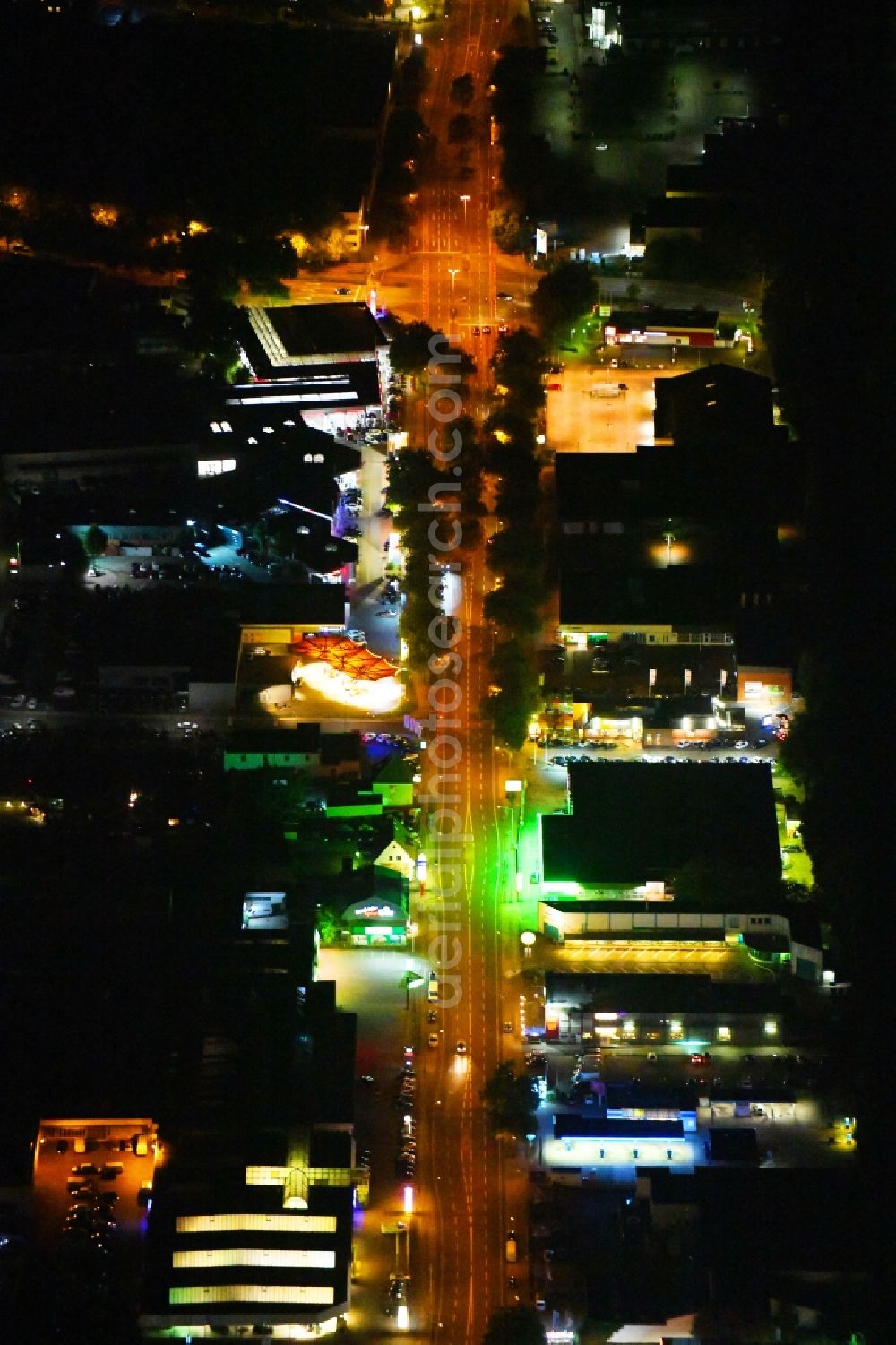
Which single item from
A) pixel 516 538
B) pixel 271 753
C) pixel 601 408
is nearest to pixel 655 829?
pixel 271 753

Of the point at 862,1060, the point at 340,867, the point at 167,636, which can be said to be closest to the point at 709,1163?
the point at 862,1060

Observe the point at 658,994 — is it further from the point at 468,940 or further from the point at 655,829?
the point at 655,829

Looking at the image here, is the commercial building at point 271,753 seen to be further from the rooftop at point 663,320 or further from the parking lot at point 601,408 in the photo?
the rooftop at point 663,320

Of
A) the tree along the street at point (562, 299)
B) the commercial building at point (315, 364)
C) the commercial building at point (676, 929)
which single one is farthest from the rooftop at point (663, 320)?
the commercial building at point (676, 929)

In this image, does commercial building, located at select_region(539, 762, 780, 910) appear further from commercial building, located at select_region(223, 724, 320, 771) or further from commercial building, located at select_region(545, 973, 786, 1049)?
commercial building, located at select_region(223, 724, 320, 771)

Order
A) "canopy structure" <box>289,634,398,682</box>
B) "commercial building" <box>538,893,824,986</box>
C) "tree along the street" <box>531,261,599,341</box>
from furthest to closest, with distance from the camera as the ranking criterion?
"tree along the street" <box>531,261,599,341</box>
"canopy structure" <box>289,634,398,682</box>
"commercial building" <box>538,893,824,986</box>

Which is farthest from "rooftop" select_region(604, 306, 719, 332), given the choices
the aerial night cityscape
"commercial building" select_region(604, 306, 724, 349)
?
the aerial night cityscape
